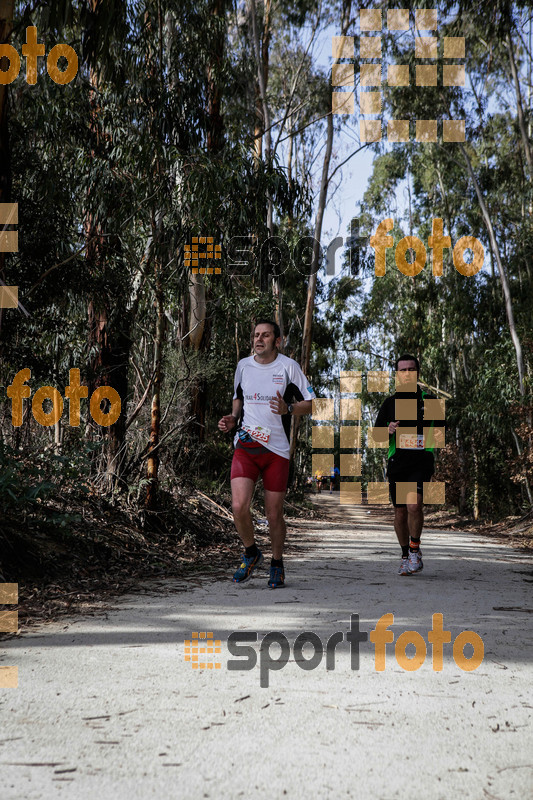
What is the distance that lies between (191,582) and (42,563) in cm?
113

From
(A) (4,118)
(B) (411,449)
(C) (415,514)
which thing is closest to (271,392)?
(B) (411,449)

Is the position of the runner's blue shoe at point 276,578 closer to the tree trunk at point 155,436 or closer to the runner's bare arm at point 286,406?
the runner's bare arm at point 286,406

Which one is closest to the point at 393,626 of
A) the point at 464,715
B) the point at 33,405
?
the point at 464,715

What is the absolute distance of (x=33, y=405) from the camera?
9.62m

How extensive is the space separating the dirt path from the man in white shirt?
876 mm

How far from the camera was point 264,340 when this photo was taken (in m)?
5.71

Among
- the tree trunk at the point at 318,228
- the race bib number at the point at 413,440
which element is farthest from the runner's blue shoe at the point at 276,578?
the tree trunk at the point at 318,228

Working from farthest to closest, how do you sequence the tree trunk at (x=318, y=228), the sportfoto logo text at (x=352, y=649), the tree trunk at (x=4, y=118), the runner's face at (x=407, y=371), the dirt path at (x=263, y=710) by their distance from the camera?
the tree trunk at (x=318, y=228) < the runner's face at (x=407, y=371) < the tree trunk at (x=4, y=118) < the sportfoto logo text at (x=352, y=649) < the dirt path at (x=263, y=710)

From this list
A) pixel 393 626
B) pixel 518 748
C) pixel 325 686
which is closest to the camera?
pixel 518 748

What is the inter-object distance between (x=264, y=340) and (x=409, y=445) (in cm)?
186

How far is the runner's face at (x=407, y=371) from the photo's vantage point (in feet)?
22.2

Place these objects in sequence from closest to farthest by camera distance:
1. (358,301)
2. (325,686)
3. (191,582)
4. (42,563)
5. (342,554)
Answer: (325,686) < (42,563) < (191,582) < (342,554) < (358,301)

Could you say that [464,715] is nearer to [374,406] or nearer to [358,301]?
[358,301]

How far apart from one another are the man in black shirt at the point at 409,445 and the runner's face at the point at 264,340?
152 centimetres
